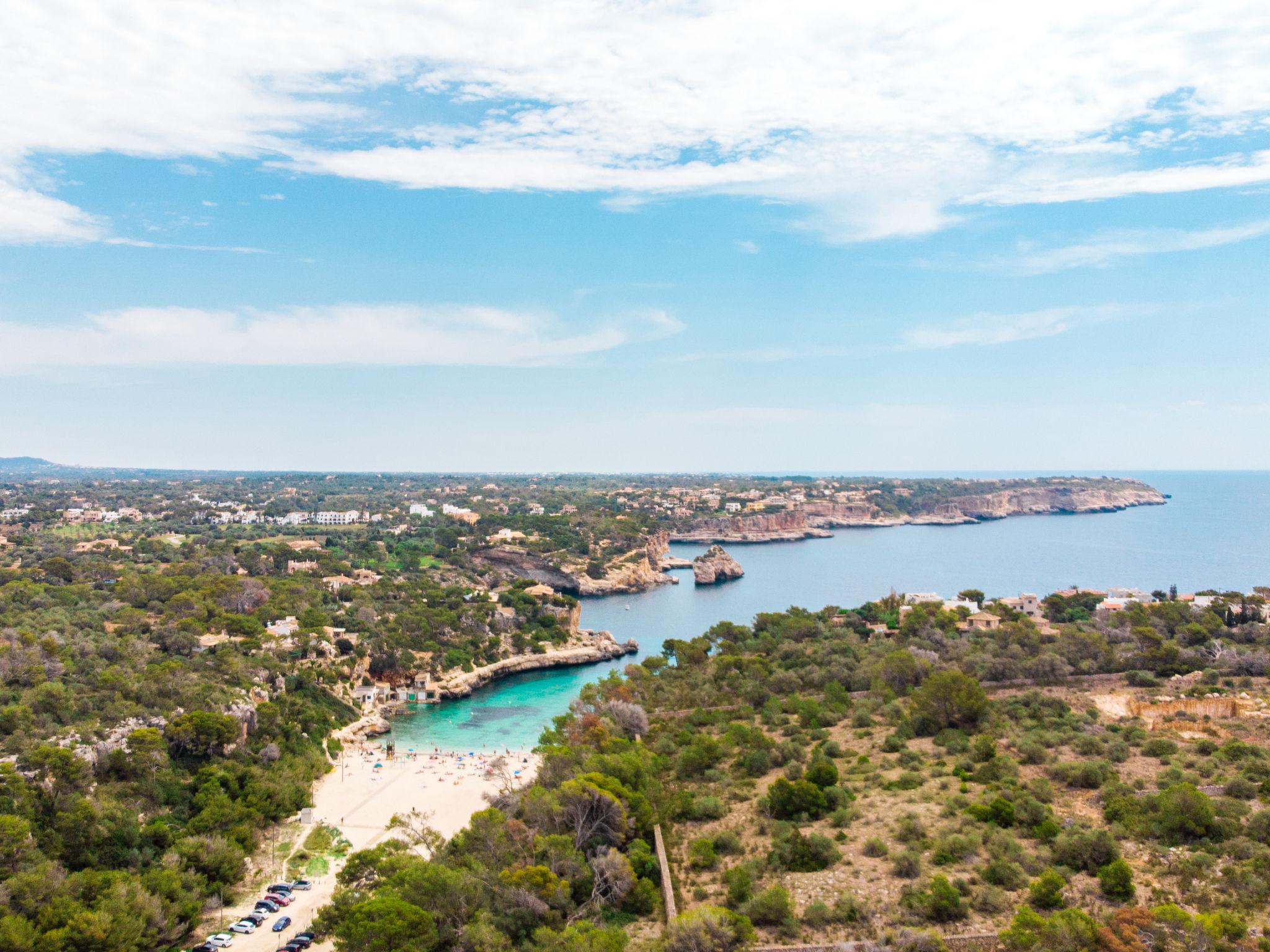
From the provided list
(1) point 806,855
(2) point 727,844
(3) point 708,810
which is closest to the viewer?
(1) point 806,855

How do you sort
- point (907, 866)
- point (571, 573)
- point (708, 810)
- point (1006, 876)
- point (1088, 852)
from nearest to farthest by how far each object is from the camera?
point (1006, 876) → point (1088, 852) → point (907, 866) → point (708, 810) → point (571, 573)

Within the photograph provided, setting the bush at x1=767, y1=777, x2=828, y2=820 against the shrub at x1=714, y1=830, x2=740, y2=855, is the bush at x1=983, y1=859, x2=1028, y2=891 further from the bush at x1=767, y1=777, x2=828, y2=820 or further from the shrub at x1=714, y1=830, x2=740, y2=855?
the shrub at x1=714, y1=830, x2=740, y2=855

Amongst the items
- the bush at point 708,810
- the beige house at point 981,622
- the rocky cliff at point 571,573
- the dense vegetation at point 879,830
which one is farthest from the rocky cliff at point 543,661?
the bush at point 708,810

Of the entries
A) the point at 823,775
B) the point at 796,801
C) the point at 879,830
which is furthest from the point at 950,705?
the point at 879,830

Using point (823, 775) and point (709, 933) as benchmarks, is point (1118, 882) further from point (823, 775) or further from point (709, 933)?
point (823, 775)

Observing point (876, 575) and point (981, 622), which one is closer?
point (981, 622)

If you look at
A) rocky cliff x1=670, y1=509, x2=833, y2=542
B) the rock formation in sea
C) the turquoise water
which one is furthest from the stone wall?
rocky cliff x1=670, y1=509, x2=833, y2=542

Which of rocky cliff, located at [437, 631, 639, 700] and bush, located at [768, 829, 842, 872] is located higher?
bush, located at [768, 829, 842, 872]
